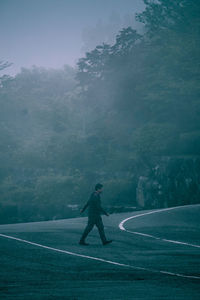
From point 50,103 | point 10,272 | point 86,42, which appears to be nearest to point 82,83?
point 50,103

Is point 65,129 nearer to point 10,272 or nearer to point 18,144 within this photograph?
point 18,144

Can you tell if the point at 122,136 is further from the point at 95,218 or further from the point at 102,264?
the point at 102,264

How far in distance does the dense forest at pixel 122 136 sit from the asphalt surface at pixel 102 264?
551 inches

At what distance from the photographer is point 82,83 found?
43938 mm

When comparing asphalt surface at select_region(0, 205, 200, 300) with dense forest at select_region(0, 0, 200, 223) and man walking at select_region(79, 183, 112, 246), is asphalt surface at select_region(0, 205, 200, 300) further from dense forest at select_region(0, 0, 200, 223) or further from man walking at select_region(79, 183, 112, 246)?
dense forest at select_region(0, 0, 200, 223)

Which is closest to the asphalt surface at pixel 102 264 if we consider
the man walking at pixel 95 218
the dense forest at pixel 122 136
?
the man walking at pixel 95 218

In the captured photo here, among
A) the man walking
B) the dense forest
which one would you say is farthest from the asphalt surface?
the dense forest

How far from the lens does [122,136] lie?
3659 cm

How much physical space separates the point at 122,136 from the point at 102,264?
29110 mm

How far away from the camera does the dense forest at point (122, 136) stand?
30.0 meters

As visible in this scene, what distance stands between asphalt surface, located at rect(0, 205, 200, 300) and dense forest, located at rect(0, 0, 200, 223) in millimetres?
13997

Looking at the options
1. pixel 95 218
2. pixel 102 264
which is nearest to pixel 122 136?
pixel 95 218

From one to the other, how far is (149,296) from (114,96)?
34.4 metres

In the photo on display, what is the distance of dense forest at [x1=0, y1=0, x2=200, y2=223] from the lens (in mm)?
29984
